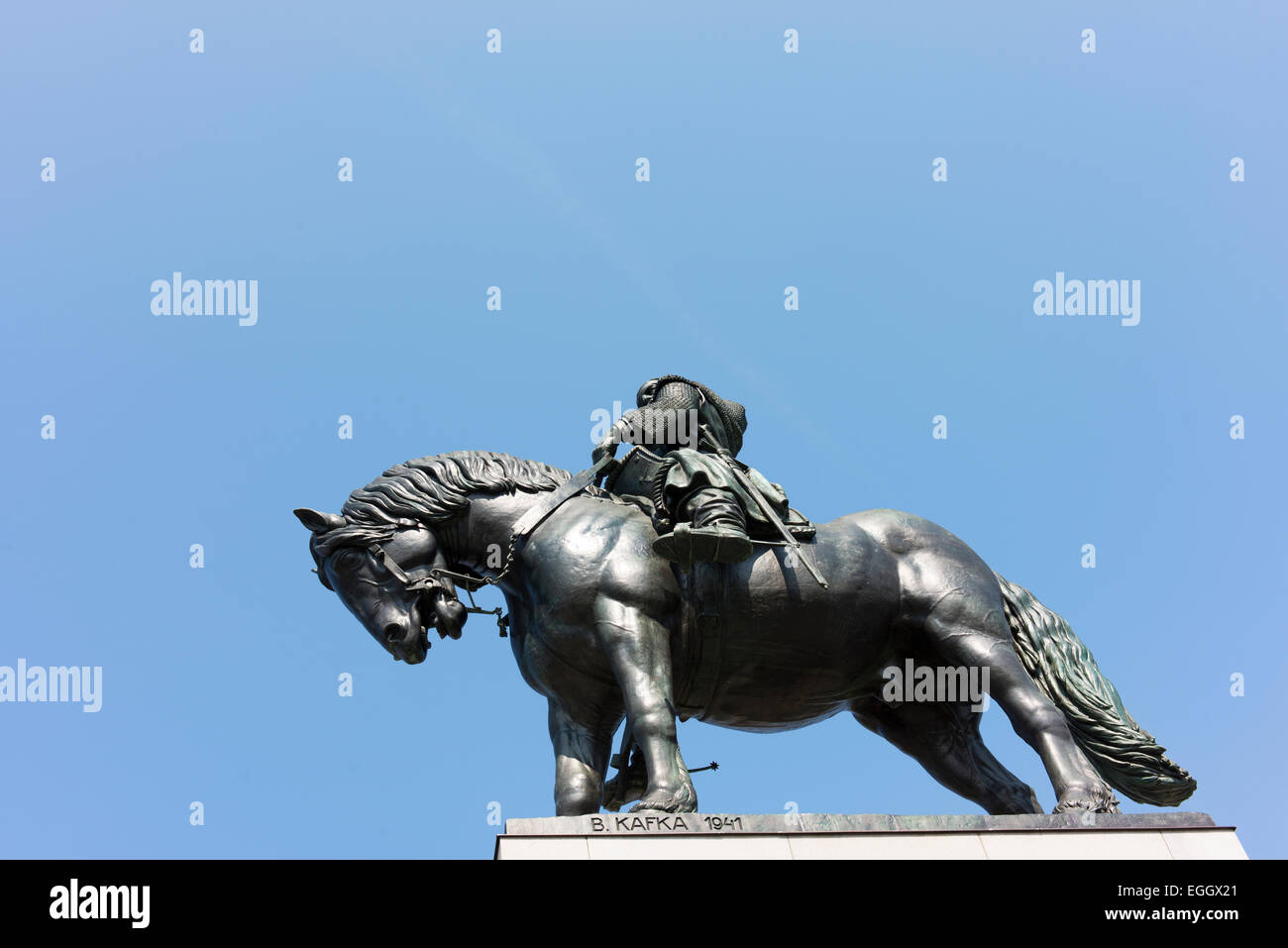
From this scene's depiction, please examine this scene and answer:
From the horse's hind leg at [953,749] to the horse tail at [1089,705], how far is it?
653mm

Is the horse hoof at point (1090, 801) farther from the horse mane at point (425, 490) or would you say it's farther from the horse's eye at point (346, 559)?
the horse's eye at point (346, 559)

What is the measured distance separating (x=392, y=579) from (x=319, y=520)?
759mm

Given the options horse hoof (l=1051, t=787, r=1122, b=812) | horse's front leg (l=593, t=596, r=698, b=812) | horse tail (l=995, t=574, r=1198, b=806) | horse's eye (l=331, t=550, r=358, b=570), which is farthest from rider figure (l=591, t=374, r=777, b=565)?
horse hoof (l=1051, t=787, r=1122, b=812)

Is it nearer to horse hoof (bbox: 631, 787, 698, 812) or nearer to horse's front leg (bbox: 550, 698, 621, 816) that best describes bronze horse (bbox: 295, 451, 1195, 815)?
horse's front leg (bbox: 550, 698, 621, 816)

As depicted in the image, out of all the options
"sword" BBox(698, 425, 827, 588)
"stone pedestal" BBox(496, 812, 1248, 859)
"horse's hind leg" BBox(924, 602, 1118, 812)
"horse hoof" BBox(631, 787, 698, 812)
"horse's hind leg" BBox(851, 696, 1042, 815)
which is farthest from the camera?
"horse's hind leg" BBox(851, 696, 1042, 815)

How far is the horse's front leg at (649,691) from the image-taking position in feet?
42.2

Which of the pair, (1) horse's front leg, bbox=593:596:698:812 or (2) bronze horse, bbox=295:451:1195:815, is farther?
(2) bronze horse, bbox=295:451:1195:815

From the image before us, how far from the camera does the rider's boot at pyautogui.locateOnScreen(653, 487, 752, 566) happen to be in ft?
44.8

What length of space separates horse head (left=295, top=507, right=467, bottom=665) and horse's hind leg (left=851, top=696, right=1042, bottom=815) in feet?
10.9
